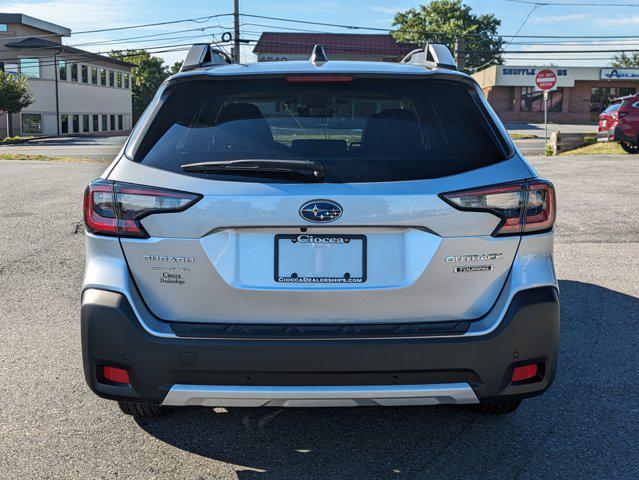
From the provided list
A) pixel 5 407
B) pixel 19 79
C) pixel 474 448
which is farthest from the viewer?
pixel 19 79

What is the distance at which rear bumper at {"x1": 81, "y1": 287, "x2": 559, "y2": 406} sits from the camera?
9.02 feet

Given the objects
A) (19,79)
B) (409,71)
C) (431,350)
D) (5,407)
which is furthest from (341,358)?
(19,79)

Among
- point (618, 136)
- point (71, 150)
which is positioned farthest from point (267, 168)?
point (71, 150)

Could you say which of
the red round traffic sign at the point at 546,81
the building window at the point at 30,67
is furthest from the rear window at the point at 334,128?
the building window at the point at 30,67

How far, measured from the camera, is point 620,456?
10.8ft

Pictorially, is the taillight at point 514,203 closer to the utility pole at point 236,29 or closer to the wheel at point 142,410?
the wheel at point 142,410

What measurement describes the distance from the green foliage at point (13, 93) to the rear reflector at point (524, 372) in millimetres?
52877

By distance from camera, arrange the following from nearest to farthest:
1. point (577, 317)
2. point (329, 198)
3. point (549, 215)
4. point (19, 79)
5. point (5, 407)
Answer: point (329, 198), point (549, 215), point (5, 407), point (577, 317), point (19, 79)

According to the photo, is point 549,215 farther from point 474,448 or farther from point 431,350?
point 474,448

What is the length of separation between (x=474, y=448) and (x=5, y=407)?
2468 millimetres

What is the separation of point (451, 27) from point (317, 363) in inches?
3461

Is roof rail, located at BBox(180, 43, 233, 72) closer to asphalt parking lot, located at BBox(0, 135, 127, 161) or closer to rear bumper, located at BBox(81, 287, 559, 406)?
rear bumper, located at BBox(81, 287, 559, 406)

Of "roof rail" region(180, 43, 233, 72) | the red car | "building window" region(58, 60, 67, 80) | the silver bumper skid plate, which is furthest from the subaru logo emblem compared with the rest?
"building window" region(58, 60, 67, 80)

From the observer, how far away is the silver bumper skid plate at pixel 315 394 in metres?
2.78
